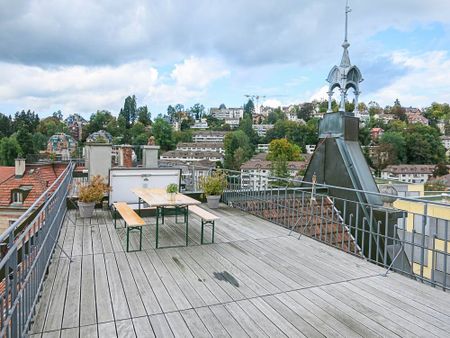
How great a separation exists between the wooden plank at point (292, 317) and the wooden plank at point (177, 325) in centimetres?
86

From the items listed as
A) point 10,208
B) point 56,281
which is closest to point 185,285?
point 56,281

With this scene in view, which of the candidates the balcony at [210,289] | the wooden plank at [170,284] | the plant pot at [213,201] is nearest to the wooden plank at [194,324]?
the balcony at [210,289]

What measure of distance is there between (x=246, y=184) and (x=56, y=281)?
545 cm

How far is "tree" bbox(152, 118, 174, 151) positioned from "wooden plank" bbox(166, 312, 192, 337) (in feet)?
294

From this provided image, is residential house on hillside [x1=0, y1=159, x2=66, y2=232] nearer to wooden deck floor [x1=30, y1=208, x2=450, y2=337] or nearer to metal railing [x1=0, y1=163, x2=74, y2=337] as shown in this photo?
wooden deck floor [x1=30, y1=208, x2=450, y2=337]

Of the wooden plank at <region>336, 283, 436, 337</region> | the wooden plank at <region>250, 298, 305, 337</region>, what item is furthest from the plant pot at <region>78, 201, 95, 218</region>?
the wooden plank at <region>336, 283, 436, 337</region>

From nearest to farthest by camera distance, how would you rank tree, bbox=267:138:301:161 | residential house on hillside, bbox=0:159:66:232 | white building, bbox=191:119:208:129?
residential house on hillside, bbox=0:159:66:232
tree, bbox=267:138:301:161
white building, bbox=191:119:208:129

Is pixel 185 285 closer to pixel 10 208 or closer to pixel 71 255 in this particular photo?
pixel 71 255

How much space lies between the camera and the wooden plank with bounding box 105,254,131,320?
298cm

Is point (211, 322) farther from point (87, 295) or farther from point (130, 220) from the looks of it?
point (130, 220)

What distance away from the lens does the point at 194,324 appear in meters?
2.82

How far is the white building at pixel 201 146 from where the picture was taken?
93625mm

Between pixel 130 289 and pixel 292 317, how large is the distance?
1.65 metres

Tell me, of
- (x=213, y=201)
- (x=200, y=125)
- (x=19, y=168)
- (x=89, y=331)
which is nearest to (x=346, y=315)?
(x=89, y=331)
